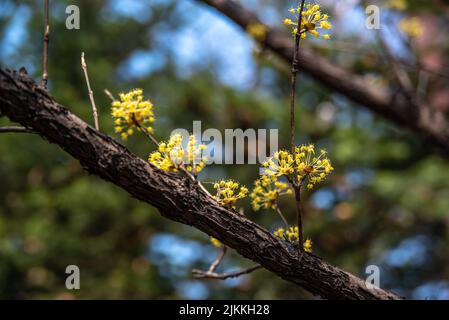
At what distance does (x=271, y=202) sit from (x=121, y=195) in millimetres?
3855

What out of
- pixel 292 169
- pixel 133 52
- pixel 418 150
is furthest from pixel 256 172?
pixel 292 169

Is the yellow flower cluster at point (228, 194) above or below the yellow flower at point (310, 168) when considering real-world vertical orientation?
below

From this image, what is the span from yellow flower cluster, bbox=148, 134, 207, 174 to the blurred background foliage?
114 inches

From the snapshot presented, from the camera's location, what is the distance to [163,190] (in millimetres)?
1697

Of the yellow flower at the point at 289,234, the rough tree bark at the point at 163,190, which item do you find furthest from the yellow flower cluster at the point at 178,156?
the yellow flower at the point at 289,234

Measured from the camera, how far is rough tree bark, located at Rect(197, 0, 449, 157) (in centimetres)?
446

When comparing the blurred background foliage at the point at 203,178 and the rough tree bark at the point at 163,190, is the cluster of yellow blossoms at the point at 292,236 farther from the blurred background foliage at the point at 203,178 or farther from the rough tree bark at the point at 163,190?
the blurred background foliage at the point at 203,178

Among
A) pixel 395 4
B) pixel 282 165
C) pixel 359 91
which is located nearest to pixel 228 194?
pixel 282 165

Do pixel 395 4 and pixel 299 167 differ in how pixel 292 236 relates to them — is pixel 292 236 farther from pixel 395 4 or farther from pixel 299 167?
pixel 395 4

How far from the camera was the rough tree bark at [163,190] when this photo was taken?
60.7 inches

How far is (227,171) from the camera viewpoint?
244 inches

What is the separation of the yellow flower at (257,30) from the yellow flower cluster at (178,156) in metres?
2.87

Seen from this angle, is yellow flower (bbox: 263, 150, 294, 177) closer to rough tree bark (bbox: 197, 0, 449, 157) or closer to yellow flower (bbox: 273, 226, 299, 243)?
yellow flower (bbox: 273, 226, 299, 243)
